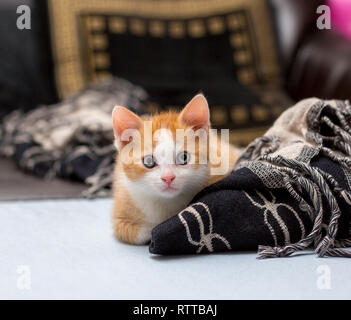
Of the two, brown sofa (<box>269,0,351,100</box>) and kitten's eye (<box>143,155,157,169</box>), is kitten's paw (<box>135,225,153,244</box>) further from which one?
brown sofa (<box>269,0,351,100</box>)

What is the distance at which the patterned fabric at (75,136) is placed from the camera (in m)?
1.61

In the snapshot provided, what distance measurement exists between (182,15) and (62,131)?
1.01 m

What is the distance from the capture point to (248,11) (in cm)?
254

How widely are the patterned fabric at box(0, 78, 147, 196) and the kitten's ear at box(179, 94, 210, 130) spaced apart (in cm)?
52

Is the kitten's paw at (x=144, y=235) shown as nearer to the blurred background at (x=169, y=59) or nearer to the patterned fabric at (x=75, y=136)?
the patterned fabric at (x=75, y=136)

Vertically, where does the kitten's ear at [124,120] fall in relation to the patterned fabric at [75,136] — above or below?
above

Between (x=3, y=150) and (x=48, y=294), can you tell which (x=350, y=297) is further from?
(x=3, y=150)

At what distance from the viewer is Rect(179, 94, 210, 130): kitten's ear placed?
3.20ft

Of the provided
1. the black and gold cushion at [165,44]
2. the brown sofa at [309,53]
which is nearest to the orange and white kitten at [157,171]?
the brown sofa at [309,53]

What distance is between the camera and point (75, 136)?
68.6 inches

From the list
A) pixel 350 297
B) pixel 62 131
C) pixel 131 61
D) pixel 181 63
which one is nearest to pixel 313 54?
pixel 181 63
